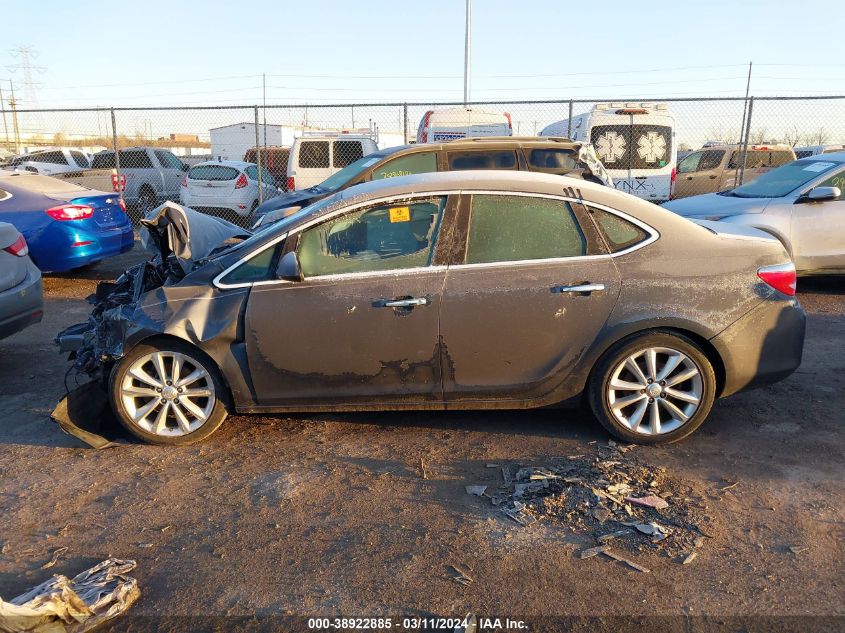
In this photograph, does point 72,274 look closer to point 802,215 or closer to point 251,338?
point 251,338

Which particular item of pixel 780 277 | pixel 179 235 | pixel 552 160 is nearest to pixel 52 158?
pixel 552 160

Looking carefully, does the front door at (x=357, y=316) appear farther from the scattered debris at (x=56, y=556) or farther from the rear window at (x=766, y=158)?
the rear window at (x=766, y=158)

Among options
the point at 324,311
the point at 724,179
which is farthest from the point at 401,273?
the point at 724,179

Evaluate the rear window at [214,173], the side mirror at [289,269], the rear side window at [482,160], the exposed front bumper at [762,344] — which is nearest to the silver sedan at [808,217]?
the rear side window at [482,160]

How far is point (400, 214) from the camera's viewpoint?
4188 millimetres

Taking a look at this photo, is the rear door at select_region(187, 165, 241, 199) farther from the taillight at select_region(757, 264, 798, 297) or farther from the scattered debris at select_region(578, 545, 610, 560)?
the scattered debris at select_region(578, 545, 610, 560)

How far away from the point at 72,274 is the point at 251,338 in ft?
25.4

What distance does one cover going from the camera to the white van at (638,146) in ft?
39.3

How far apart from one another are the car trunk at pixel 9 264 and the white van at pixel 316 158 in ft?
28.3

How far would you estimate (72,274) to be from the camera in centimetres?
1043

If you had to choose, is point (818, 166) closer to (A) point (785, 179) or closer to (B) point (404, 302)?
(A) point (785, 179)

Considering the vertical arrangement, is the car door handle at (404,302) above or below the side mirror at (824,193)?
below

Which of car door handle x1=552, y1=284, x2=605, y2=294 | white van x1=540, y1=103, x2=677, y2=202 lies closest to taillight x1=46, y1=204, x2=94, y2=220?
car door handle x1=552, y1=284, x2=605, y2=294

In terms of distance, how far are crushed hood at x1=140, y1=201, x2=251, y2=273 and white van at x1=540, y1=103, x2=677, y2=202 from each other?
878cm
